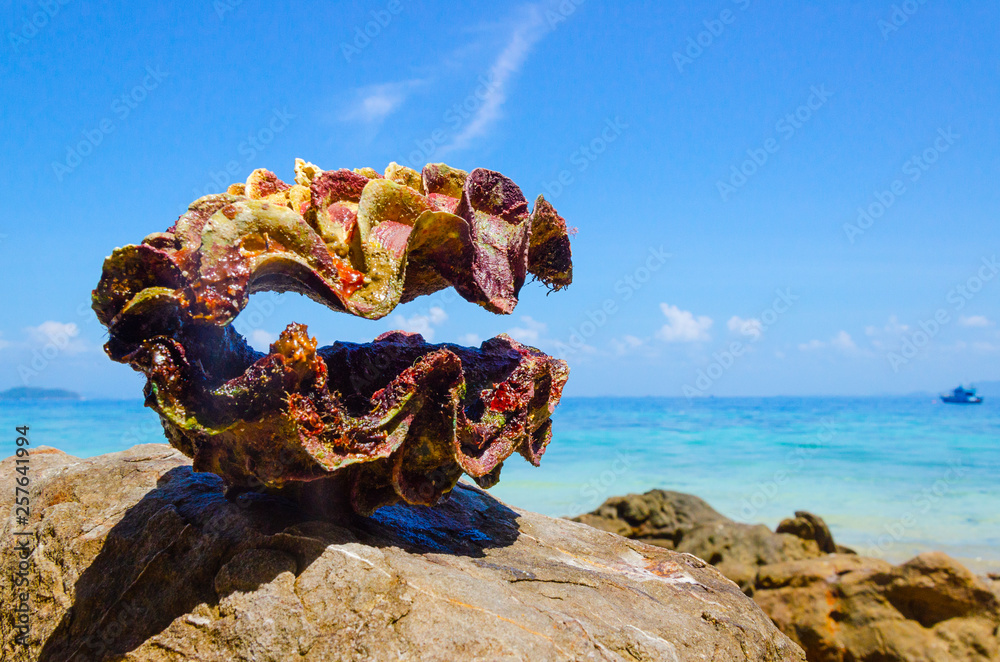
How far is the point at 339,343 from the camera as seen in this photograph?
3904 mm

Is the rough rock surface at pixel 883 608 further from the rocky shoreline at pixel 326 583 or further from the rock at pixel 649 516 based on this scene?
the rock at pixel 649 516

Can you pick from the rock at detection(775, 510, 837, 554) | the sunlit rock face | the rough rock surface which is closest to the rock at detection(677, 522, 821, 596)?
the rock at detection(775, 510, 837, 554)

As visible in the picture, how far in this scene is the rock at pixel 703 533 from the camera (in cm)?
906

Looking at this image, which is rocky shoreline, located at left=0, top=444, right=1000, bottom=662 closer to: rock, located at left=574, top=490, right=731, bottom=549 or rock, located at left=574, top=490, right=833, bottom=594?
rock, located at left=574, top=490, right=833, bottom=594

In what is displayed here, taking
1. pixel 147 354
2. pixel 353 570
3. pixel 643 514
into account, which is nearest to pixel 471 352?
pixel 353 570

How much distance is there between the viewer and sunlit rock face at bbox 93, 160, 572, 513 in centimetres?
280

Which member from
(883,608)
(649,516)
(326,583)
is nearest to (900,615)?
(883,608)

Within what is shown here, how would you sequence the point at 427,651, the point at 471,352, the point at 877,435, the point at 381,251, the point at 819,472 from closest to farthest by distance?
the point at 427,651 → the point at 381,251 → the point at 471,352 → the point at 819,472 → the point at 877,435

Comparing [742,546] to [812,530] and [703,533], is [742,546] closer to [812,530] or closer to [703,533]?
[703,533]

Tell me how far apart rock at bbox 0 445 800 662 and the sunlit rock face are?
337mm

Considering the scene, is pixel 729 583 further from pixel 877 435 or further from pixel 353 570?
pixel 877 435

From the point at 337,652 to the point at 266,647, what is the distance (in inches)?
12.1

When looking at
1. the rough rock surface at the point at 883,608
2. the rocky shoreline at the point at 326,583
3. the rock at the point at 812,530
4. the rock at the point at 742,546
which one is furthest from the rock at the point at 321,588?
the rock at the point at 812,530

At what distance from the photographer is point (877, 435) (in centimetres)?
3606
